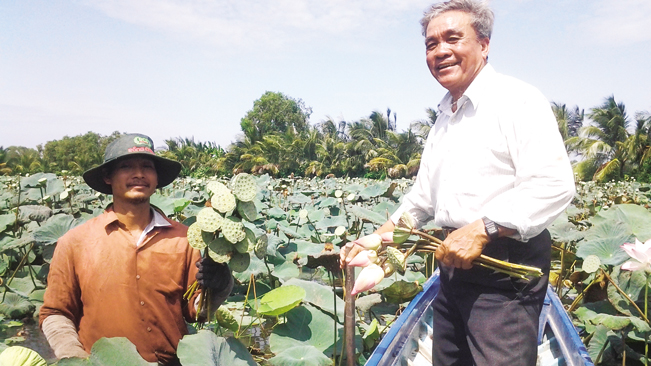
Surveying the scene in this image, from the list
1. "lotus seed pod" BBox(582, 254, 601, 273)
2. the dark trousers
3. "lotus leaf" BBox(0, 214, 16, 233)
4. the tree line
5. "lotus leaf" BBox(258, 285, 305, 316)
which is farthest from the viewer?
the tree line

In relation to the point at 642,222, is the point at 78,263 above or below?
above

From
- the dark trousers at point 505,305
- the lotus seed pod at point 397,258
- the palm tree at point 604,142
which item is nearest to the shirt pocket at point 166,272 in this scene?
the lotus seed pod at point 397,258

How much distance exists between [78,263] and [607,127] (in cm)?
2528

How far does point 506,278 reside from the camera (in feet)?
4.97

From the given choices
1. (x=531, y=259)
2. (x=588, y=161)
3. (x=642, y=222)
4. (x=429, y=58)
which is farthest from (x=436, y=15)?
(x=588, y=161)

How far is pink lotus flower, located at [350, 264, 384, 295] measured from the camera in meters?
1.24

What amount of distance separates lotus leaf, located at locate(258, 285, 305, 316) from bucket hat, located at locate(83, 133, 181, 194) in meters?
0.66

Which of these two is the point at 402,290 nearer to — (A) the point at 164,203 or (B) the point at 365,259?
(B) the point at 365,259

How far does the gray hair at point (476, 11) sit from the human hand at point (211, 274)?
1096 millimetres

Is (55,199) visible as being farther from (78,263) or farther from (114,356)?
(114,356)

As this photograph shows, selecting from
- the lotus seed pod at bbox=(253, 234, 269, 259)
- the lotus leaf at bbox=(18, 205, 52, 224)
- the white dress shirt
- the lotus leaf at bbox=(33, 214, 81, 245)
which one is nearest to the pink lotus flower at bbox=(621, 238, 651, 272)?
the white dress shirt

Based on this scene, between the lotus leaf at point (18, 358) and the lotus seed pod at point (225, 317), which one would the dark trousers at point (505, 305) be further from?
the lotus leaf at point (18, 358)

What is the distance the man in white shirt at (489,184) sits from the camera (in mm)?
1395

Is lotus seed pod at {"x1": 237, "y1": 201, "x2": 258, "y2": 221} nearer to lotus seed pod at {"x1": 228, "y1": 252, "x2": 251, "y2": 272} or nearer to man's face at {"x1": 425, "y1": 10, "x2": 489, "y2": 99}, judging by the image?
lotus seed pod at {"x1": 228, "y1": 252, "x2": 251, "y2": 272}
